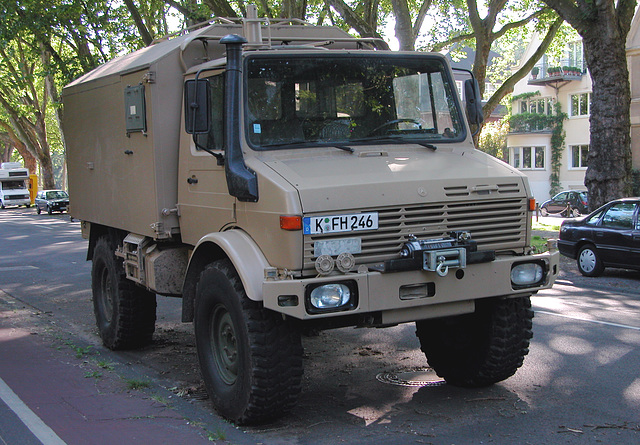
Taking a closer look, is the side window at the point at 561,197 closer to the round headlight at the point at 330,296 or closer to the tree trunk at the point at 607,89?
the tree trunk at the point at 607,89

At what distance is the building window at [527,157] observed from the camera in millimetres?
47719

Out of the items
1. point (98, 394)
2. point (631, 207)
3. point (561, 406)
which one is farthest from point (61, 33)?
point (561, 406)

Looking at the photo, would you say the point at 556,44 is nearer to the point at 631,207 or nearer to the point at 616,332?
the point at 631,207

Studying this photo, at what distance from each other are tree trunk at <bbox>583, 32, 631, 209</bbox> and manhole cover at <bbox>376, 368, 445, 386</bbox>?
1070 cm

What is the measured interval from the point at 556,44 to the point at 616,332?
25753 mm

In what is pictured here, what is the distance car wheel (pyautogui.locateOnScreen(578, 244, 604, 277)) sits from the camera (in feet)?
45.2

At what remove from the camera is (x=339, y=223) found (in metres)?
4.99

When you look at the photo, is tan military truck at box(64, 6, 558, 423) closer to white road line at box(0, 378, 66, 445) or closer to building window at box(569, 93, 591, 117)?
white road line at box(0, 378, 66, 445)

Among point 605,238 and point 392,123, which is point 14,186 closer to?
point 605,238

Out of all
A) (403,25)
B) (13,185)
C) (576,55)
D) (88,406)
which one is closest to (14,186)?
(13,185)

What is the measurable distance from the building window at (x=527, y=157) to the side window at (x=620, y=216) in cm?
3467

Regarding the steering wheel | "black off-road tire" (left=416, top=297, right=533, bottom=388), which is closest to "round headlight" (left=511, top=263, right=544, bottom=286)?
"black off-road tire" (left=416, top=297, right=533, bottom=388)

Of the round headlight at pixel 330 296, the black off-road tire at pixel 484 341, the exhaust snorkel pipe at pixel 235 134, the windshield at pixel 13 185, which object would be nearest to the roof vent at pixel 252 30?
the exhaust snorkel pipe at pixel 235 134

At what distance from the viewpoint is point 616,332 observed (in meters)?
8.51
